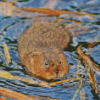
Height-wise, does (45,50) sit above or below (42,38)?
below

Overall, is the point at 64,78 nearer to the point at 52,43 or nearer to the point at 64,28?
the point at 52,43

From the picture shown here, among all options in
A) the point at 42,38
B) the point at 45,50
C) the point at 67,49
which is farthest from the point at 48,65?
the point at 67,49

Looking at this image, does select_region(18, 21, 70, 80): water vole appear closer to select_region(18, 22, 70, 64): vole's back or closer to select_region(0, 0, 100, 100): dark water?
select_region(18, 22, 70, 64): vole's back

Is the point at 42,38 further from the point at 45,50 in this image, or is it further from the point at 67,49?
the point at 67,49

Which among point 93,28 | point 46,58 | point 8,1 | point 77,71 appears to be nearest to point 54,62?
point 46,58

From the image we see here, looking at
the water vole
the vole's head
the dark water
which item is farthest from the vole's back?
the vole's head

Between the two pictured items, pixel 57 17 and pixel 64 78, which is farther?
pixel 57 17

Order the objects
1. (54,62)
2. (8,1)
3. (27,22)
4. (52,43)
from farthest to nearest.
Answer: (8,1) < (27,22) < (52,43) < (54,62)

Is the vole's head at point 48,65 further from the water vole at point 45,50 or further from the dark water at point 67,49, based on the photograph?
the dark water at point 67,49
